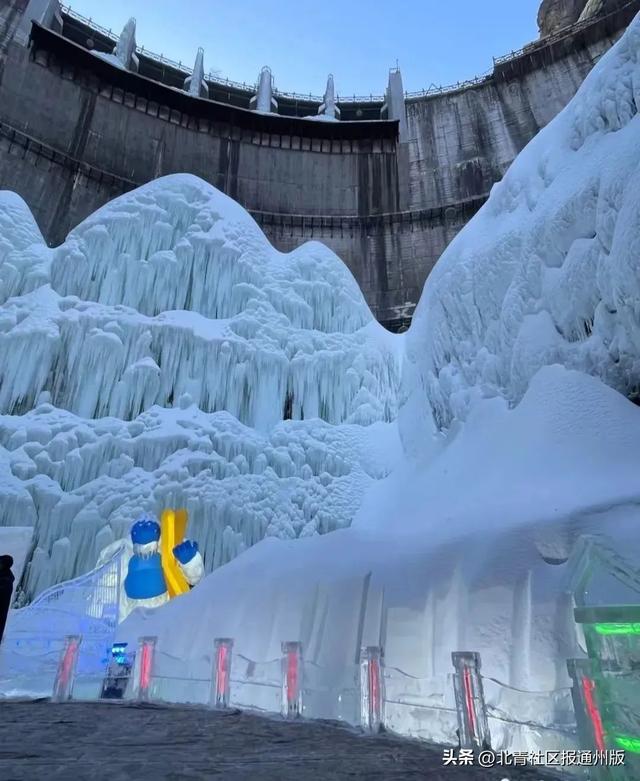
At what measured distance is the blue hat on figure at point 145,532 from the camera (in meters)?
7.84

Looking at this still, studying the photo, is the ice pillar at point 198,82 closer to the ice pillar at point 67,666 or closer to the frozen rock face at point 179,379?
the frozen rock face at point 179,379

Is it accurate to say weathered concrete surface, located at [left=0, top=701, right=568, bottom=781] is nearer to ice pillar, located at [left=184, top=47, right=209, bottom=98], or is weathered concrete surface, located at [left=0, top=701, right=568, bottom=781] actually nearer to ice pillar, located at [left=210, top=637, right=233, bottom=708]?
ice pillar, located at [left=210, top=637, right=233, bottom=708]

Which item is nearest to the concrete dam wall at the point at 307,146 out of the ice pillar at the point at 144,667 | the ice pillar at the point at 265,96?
the ice pillar at the point at 265,96

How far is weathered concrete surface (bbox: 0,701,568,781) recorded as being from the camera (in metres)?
2.19

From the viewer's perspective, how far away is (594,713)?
6.82 feet

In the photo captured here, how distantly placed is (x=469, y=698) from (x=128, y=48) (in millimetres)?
22050

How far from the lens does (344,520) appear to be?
823 cm

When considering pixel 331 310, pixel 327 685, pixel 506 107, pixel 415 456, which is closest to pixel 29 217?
pixel 331 310

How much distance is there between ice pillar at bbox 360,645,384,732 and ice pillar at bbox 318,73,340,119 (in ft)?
65.5

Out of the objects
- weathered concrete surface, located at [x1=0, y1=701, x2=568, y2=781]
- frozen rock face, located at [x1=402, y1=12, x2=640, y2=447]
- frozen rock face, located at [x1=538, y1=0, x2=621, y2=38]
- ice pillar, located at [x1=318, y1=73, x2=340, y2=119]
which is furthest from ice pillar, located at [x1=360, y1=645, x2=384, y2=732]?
frozen rock face, located at [x1=538, y1=0, x2=621, y2=38]

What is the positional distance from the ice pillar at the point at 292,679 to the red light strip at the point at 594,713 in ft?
8.10

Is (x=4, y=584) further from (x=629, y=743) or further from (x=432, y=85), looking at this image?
(x=432, y=85)

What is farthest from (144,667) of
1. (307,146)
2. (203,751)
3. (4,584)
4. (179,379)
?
(307,146)

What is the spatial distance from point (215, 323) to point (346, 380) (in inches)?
112
